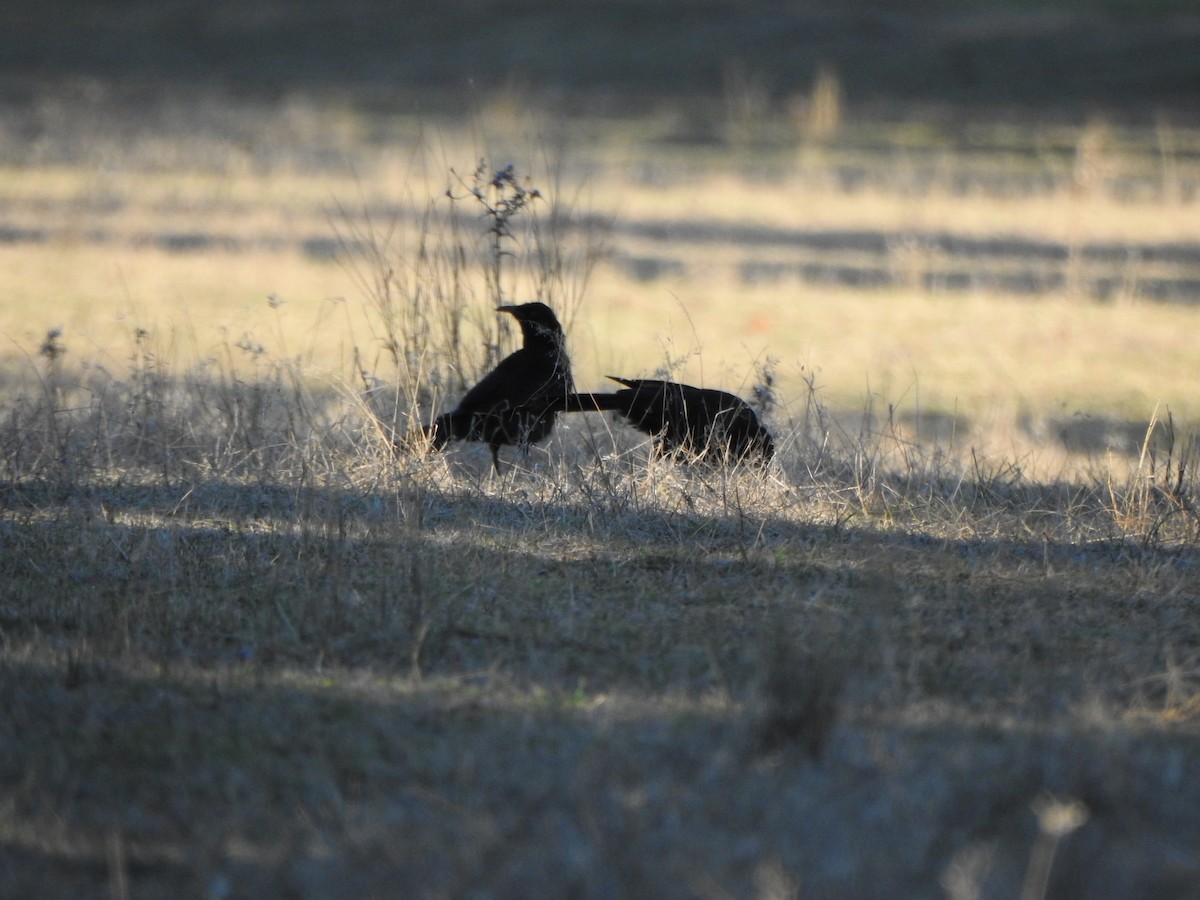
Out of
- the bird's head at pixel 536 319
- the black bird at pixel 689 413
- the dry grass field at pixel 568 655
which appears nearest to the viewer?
the dry grass field at pixel 568 655

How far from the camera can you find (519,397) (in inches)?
212

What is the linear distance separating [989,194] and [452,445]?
1470cm

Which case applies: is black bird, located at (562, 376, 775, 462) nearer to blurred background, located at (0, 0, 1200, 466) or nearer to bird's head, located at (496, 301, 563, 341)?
blurred background, located at (0, 0, 1200, 466)

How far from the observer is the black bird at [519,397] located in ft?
17.6

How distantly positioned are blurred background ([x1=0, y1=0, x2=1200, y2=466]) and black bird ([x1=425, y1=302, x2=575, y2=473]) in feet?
1.68

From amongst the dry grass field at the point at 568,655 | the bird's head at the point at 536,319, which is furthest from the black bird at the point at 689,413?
the bird's head at the point at 536,319

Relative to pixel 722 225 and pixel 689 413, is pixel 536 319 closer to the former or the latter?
pixel 689 413

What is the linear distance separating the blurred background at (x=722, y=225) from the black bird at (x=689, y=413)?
270 millimetres

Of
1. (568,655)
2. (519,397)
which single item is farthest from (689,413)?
(568,655)

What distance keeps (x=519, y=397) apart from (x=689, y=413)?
73 centimetres

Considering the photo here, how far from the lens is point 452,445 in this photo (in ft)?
19.5

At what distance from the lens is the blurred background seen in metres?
9.24

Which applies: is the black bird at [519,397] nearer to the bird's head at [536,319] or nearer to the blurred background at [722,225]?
the bird's head at [536,319]

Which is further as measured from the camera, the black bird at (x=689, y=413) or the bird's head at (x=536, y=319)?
the bird's head at (x=536, y=319)
